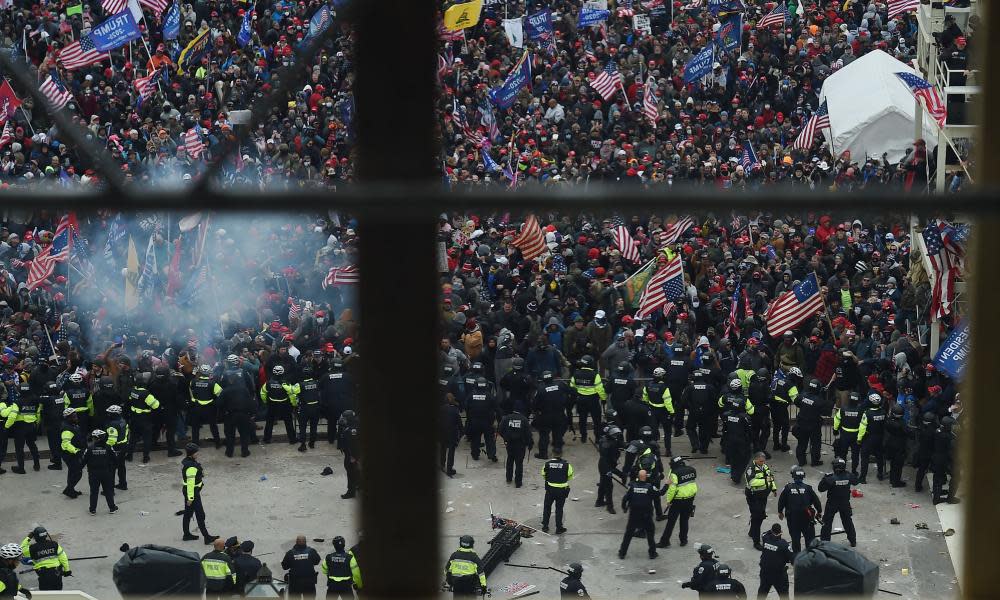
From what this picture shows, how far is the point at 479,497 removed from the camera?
20.4m

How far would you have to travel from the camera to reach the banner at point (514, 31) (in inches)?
1312

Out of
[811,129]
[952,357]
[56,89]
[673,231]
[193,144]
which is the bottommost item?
[952,357]

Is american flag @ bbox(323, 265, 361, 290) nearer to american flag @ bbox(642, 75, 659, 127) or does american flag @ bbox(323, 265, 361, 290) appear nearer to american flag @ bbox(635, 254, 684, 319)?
american flag @ bbox(635, 254, 684, 319)

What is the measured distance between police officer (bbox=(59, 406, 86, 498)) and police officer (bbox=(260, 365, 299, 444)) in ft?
8.33

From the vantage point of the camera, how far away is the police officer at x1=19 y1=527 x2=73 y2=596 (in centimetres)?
1639

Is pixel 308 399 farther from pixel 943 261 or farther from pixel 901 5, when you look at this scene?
pixel 901 5

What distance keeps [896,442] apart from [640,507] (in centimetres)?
395

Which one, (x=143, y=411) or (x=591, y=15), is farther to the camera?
(x=591, y=15)

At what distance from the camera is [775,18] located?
3319 centimetres

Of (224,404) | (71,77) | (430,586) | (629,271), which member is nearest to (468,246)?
(629,271)

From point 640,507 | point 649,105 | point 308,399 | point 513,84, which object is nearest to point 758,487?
point 640,507

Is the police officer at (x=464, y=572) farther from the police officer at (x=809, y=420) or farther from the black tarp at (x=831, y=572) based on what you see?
the police officer at (x=809, y=420)

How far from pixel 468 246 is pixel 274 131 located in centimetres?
652

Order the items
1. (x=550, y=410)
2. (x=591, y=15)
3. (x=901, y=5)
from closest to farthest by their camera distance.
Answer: (x=550, y=410)
(x=901, y=5)
(x=591, y=15)
